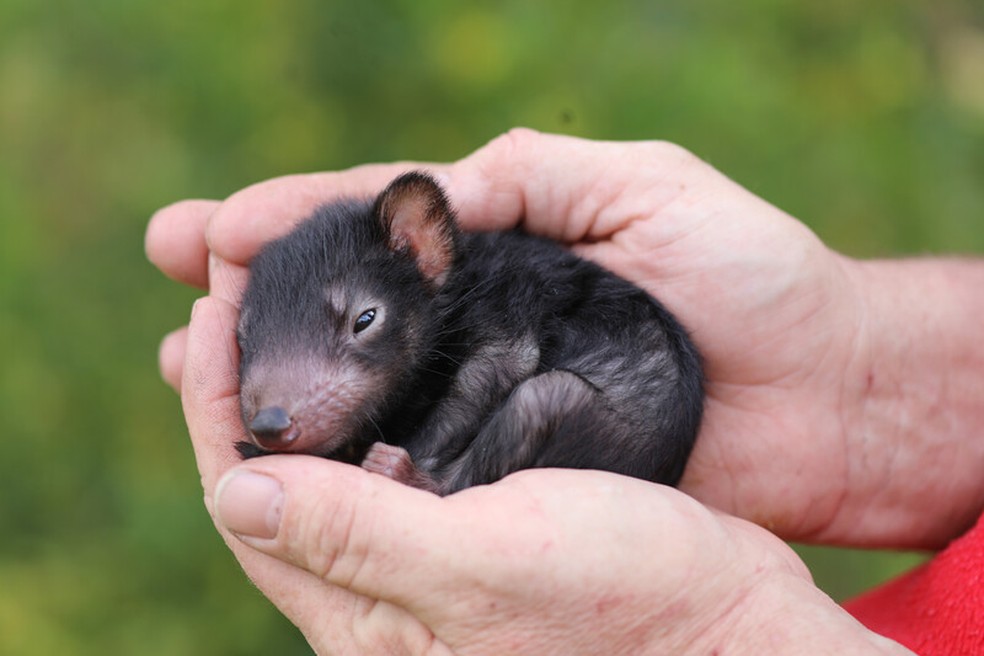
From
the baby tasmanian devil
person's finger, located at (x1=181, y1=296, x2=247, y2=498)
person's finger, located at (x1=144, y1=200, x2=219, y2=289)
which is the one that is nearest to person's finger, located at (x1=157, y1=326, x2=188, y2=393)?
person's finger, located at (x1=144, y1=200, x2=219, y2=289)

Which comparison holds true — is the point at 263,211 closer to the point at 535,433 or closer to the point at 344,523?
the point at 535,433

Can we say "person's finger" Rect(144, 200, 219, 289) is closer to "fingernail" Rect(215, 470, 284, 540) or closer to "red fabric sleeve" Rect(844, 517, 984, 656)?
"fingernail" Rect(215, 470, 284, 540)

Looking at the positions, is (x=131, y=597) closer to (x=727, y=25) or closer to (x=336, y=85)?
(x=336, y=85)

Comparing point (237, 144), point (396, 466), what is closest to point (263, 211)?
point (396, 466)

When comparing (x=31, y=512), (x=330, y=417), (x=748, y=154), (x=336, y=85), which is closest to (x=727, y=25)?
(x=748, y=154)

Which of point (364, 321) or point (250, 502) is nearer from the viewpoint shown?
point (250, 502)

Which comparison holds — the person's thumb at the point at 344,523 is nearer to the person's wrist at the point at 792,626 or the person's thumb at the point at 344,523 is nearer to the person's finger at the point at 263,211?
the person's wrist at the point at 792,626
